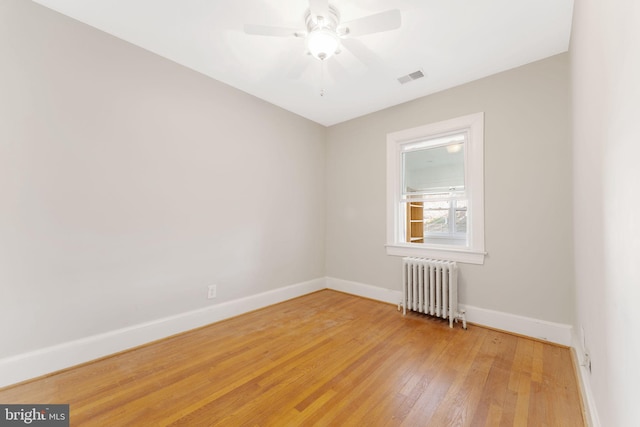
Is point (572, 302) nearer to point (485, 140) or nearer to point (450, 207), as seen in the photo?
point (450, 207)

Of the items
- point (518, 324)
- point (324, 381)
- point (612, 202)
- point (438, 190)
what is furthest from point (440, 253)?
point (612, 202)

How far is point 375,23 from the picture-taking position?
5.72ft

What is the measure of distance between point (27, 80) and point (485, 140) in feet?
13.0

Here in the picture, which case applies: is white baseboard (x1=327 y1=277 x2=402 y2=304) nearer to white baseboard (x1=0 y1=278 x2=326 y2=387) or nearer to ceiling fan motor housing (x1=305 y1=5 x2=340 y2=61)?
white baseboard (x1=0 y1=278 x2=326 y2=387)

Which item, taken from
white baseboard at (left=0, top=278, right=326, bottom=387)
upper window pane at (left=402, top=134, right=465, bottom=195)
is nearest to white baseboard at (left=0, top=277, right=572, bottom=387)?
white baseboard at (left=0, top=278, right=326, bottom=387)

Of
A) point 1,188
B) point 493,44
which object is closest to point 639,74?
point 493,44

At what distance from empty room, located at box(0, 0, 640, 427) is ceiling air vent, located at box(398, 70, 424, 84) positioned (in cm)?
2

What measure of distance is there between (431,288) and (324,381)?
1.65 meters

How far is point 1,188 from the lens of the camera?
1.73 meters

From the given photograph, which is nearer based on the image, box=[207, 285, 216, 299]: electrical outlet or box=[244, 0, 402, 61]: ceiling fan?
box=[244, 0, 402, 61]: ceiling fan

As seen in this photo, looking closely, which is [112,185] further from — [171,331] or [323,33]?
[323,33]

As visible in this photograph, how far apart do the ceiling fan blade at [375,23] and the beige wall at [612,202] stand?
38.6 inches

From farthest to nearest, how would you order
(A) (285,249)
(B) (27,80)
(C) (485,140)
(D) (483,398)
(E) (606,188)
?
(A) (285,249), (C) (485,140), (B) (27,80), (D) (483,398), (E) (606,188)

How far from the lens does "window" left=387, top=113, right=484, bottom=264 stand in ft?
9.23
